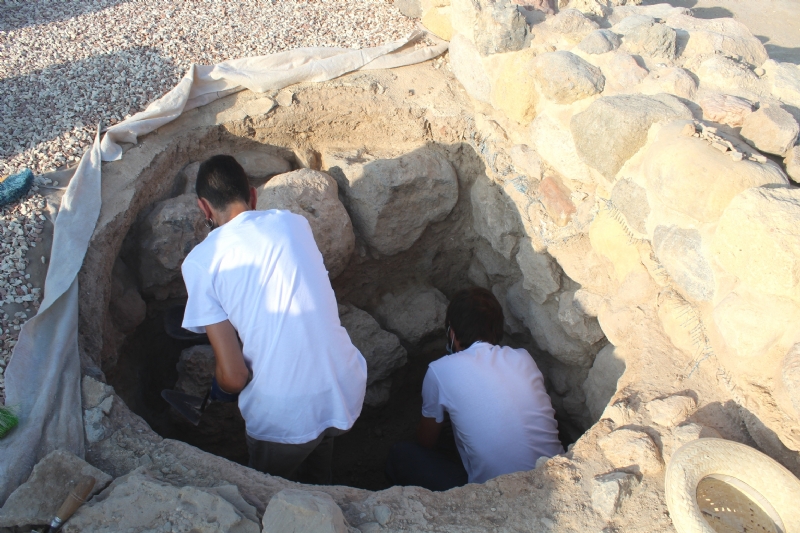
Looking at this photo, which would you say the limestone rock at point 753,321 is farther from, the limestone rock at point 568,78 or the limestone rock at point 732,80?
the limestone rock at point 568,78

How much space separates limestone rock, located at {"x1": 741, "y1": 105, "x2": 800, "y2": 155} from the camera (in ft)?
7.57

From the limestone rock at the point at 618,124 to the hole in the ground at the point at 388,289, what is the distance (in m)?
0.67

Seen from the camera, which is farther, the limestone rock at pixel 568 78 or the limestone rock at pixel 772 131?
the limestone rock at pixel 568 78

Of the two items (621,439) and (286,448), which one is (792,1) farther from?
(286,448)

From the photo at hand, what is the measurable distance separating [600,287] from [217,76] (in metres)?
2.55

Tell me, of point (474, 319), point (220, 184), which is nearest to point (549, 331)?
point (474, 319)

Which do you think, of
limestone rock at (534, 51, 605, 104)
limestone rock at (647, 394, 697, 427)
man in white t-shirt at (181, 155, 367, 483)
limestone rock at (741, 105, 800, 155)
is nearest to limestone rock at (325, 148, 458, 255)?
limestone rock at (534, 51, 605, 104)

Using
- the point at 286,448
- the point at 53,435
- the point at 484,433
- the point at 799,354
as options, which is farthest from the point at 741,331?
the point at 53,435

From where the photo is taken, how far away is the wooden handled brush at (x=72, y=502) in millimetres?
1781

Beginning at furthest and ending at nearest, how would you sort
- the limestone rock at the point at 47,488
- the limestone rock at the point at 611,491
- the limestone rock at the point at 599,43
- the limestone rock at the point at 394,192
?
the limestone rock at the point at 394,192 < the limestone rock at the point at 599,43 < the limestone rock at the point at 611,491 < the limestone rock at the point at 47,488

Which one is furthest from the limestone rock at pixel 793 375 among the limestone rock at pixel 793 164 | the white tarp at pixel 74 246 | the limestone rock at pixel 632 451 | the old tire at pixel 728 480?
the white tarp at pixel 74 246

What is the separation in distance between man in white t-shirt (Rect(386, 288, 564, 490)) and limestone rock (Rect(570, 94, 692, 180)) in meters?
0.95

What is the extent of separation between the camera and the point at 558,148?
9.84ft

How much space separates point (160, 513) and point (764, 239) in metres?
2.19
